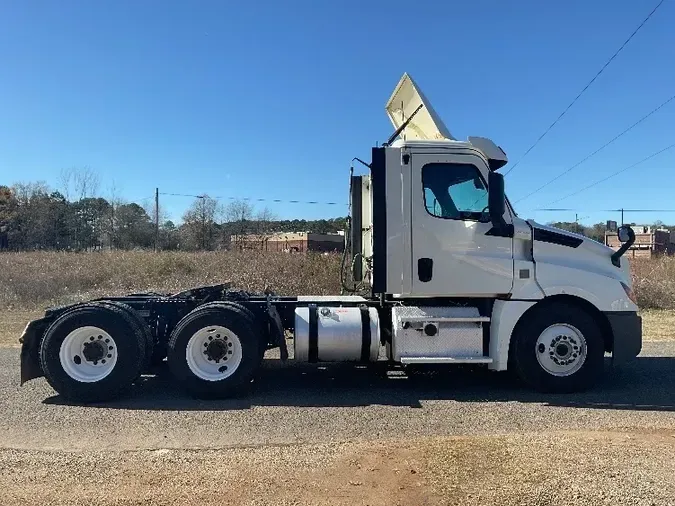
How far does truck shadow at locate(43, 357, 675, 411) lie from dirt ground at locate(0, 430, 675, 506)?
5.24 feet

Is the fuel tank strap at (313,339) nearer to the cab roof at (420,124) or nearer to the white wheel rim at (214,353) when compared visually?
the white wheel rim at (214,353)

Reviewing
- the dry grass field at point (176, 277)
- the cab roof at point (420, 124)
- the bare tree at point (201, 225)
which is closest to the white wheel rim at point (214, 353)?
the cab roof at point (420, 124)

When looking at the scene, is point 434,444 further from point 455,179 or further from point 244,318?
point 455,179

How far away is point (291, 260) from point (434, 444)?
15.3m

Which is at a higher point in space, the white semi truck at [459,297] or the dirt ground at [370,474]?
the white semi truck at [459,297]

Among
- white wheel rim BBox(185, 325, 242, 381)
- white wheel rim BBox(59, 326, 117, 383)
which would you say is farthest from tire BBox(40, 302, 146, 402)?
white wheel rim BBox(185, 325, 242, 381)

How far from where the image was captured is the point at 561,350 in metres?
7.29

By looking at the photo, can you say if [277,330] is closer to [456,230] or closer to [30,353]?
[456,230]

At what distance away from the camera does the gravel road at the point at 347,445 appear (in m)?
4.12

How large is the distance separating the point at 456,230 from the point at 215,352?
336 cm

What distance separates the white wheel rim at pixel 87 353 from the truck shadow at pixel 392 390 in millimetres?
382

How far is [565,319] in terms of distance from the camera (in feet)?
23.9

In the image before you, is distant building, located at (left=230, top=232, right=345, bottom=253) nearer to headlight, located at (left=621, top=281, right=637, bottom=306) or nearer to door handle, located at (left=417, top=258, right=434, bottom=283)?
door handle, located at (left=417, top=258, right=434, bottom=283)

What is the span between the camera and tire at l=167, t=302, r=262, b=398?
6.95 meters
